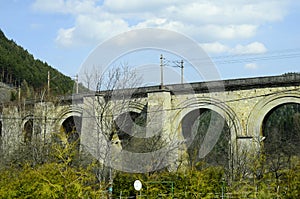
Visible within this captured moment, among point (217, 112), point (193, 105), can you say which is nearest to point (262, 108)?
point (217, 112)

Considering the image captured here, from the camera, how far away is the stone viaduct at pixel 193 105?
23062 mm

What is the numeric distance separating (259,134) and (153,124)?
6.04m

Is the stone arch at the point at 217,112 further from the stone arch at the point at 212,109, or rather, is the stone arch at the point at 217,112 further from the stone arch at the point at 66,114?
the stone arch at the point at 66,114

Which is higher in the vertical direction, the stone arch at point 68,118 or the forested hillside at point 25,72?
the forested hillside at point 25,72

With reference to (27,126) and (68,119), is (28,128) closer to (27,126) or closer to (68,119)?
(27,126)

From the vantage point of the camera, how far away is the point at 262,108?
913 inches

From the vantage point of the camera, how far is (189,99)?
1029 inches

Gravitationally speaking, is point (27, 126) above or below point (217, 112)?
below

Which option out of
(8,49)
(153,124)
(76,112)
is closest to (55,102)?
(76,112)

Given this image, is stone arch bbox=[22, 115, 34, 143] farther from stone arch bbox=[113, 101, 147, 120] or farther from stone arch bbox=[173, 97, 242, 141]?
stone arch bbox=[173, 97, 242, 141]

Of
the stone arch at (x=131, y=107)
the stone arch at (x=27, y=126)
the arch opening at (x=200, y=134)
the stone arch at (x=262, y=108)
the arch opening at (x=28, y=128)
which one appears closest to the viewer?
the stone arch at (x=262, y=108)

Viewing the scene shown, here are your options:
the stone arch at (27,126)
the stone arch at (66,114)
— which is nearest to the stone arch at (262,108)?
the stone arch at (66,114)

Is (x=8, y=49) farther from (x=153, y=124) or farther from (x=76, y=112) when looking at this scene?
(x=153, y=124)

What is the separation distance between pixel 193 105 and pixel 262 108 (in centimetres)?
412
